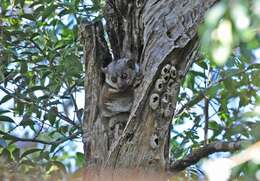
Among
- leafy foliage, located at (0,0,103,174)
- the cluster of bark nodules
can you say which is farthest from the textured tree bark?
leafy foliage, located at (0,0,103,174)

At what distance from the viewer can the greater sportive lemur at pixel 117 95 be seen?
6.74ft

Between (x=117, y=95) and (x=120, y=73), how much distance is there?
19cm

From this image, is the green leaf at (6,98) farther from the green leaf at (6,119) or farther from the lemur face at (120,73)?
the lemur face at (120,73)

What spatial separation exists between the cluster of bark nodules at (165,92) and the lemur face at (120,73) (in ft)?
0.29

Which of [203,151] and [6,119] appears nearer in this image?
[203,151]

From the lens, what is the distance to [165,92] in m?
2.00

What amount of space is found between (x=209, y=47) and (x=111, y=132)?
1118 millimetres

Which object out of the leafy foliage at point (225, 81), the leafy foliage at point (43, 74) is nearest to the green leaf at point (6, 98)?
the leafy foliage at point (43, 74)

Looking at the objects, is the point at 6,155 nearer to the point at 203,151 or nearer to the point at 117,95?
the point at 117,95

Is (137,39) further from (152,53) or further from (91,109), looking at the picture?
(91,109)

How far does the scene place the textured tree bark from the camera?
196 centimetres

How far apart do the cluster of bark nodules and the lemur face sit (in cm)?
9

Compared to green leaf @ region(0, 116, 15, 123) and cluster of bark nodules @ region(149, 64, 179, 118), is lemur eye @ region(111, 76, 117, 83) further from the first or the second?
green leaf @ region(0, 116, 15, 123)

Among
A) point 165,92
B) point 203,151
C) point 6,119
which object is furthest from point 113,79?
point 6,119
